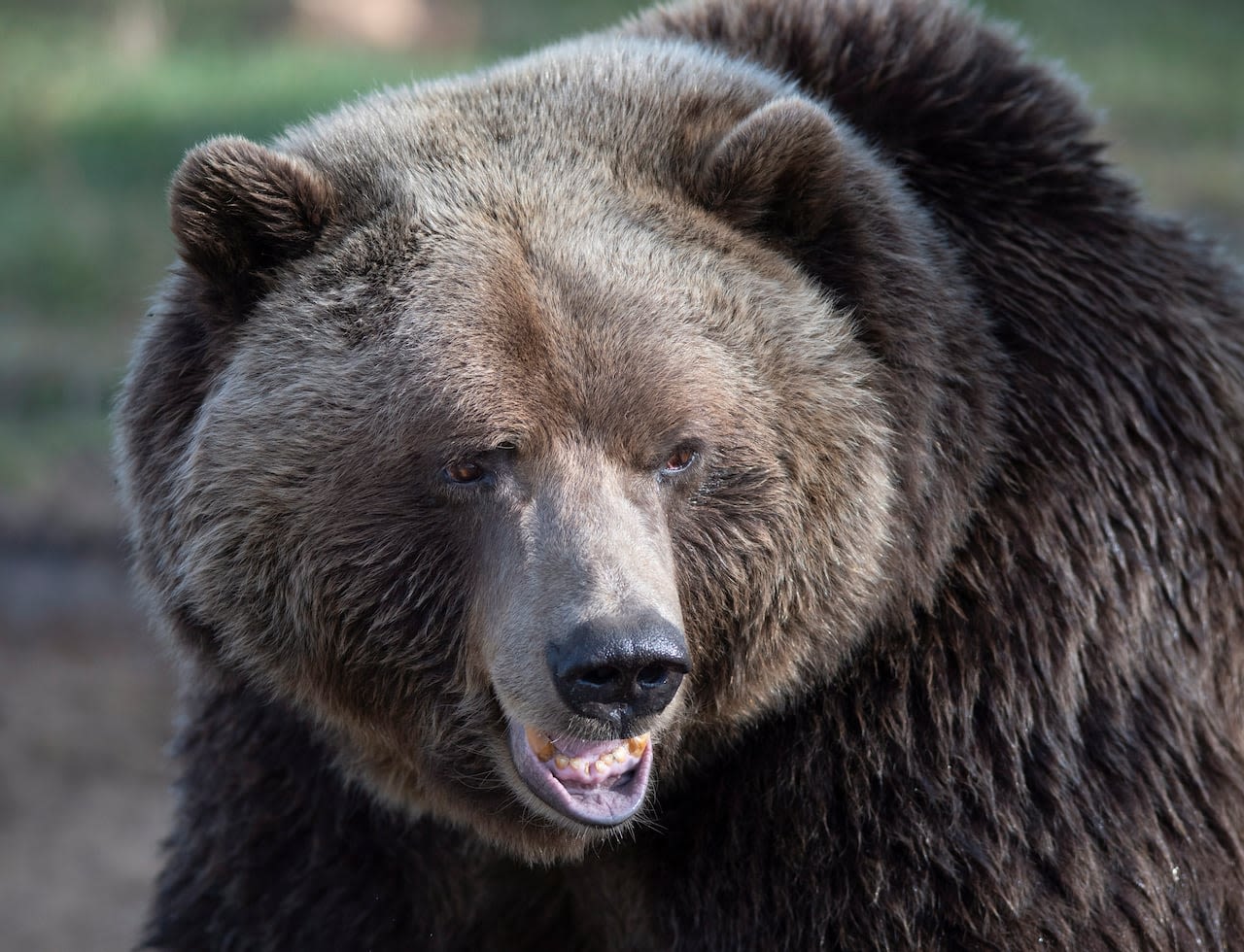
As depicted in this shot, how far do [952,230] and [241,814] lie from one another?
8.45 ft

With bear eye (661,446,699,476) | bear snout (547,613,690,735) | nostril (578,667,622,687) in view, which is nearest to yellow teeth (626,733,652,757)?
bear snout (547,613,690,735)

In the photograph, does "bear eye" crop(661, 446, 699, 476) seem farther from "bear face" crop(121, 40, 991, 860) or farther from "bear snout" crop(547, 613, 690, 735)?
"bear snout" crop(547, 613, 690, 735)

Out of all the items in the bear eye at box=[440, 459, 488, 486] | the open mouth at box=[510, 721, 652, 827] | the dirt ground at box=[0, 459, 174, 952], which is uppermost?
the bear eye at box=[440, 459, 488, 486]

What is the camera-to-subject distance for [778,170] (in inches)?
155

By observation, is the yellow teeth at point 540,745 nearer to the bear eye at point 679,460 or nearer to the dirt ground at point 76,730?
the bear eye at point 679,460

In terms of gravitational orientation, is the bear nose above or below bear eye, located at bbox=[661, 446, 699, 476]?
below

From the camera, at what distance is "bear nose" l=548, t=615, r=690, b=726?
3320 millimetres

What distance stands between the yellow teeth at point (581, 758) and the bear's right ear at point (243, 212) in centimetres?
132

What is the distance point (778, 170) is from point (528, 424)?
2.98 feet

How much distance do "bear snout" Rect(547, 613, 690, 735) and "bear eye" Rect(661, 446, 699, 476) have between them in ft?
1.65

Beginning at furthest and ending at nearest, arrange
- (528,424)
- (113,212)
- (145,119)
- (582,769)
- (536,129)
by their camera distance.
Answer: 1. (145,119)
2. (113,212)
3. (536,129)
4. (582,769)
5. (528,424)

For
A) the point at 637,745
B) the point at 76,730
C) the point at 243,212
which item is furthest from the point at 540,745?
the point at 76,730

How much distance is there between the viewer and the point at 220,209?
12.8ft

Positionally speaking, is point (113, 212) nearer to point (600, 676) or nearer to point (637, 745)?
point (637, 745)
